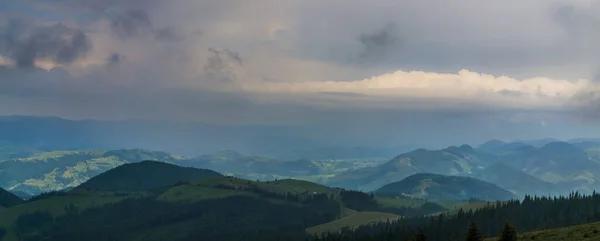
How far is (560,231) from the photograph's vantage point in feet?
458

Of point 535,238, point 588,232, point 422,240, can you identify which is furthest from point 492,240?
point 422,240

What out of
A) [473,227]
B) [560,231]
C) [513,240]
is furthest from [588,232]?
[473,227]

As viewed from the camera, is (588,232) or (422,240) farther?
(588,232)

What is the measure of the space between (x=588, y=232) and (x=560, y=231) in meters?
11.1

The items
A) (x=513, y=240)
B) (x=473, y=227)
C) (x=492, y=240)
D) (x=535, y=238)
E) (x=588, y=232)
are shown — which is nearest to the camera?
(x=473, y=227)

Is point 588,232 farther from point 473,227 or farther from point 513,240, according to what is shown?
point 473,227

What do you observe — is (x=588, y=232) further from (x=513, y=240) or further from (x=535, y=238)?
(x=513, y=240)

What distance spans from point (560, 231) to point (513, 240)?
27944 mm

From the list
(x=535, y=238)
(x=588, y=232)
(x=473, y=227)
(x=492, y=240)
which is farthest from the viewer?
(x=492, y=240)

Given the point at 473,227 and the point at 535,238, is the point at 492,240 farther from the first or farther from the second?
the point at 473,227

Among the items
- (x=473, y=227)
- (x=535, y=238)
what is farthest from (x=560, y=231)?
(x=473, y=227)

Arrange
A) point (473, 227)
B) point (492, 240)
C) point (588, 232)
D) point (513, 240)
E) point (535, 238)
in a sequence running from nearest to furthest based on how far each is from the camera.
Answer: point (473, 227)
point (513, 240)
point (588, 232)
point (535, 238)
point (492, 240)

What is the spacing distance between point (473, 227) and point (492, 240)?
45.6 metres

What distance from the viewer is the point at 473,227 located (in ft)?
366
